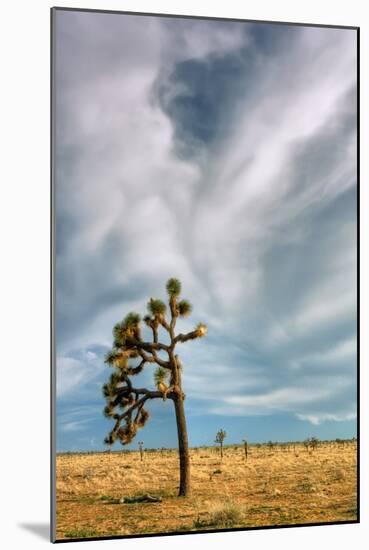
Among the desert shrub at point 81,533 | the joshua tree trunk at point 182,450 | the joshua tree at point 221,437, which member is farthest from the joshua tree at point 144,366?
the desert shrub at point 81,533

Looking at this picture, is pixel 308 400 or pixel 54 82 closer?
pixel 54 82

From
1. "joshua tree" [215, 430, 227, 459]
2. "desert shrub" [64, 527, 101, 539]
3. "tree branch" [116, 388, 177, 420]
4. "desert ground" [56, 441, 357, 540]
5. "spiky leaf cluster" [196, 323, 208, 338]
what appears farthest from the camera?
"spiky leaf cluster" [196, 323, 208, 338]

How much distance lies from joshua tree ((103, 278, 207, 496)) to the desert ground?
23 cm

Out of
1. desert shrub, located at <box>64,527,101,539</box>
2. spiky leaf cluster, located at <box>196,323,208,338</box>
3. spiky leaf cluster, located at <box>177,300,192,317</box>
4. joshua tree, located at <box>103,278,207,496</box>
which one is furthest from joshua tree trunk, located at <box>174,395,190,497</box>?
desert shrub, located at <box>64,527,101,539</box>

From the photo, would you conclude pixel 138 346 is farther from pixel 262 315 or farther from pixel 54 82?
pixel 54 82

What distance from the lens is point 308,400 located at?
1342 centimetres

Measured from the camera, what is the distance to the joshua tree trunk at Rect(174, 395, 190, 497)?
13.0 metres

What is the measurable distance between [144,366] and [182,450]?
1037mm

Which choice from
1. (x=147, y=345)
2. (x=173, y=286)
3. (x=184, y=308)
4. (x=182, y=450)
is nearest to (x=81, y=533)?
(x=182, y=450)

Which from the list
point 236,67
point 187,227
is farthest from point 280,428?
point 236,67

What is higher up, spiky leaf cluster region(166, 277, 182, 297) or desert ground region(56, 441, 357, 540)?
spiky leaf cluster region(166, 277, 182, 297)

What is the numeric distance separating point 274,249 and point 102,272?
2.07m

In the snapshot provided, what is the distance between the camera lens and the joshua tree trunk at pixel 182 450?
12953mm

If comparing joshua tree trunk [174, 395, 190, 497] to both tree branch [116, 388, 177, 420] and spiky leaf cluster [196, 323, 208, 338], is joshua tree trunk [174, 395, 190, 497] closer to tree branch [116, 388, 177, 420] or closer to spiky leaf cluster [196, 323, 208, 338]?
tree branch [116, 388, 177, 420]
